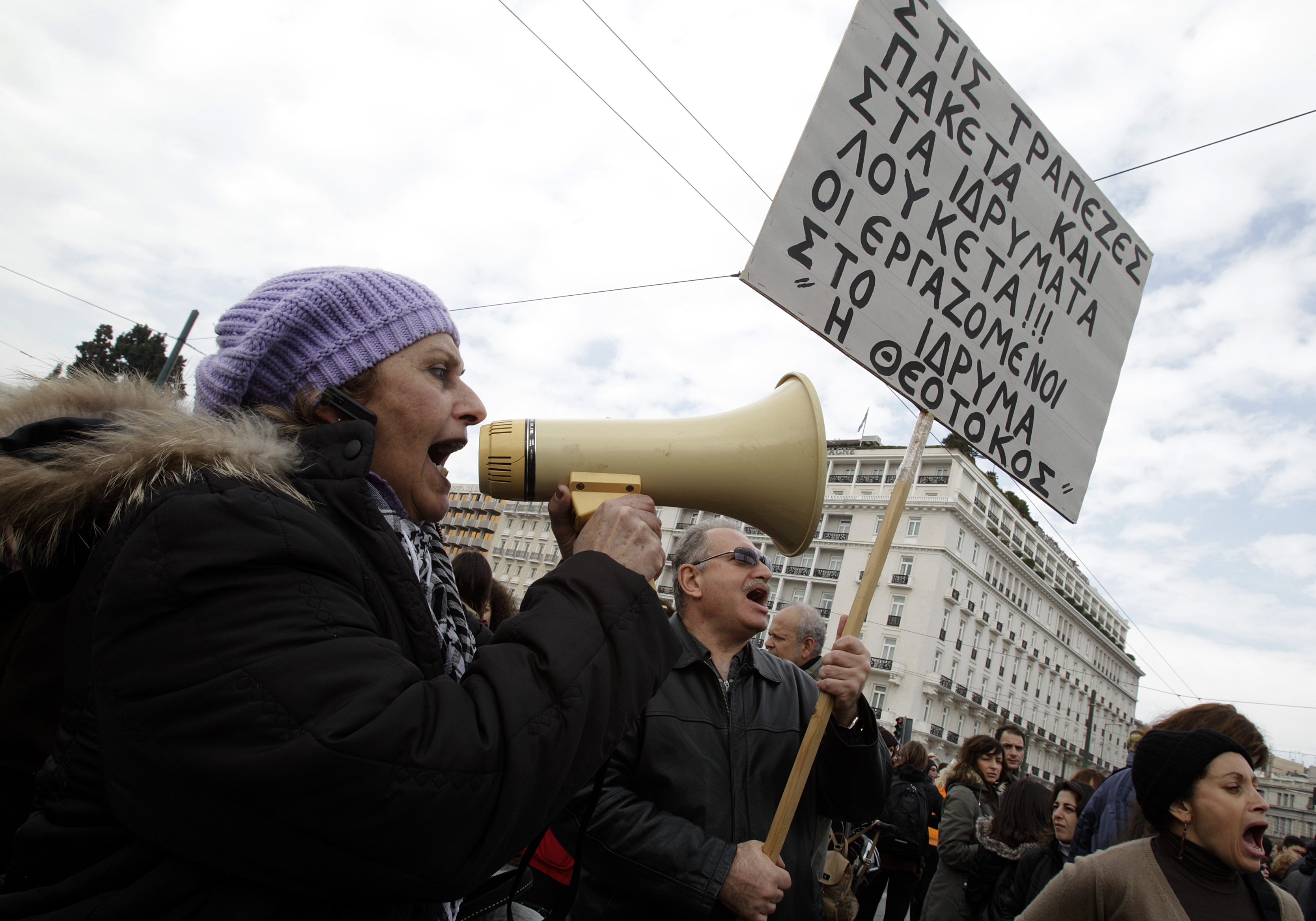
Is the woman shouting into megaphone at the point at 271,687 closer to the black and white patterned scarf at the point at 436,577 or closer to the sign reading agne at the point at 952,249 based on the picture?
the black and white patterned scarf at the point at 436,577

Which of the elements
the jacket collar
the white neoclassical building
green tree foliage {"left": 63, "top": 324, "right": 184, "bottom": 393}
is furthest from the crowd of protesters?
the white neoclassical building

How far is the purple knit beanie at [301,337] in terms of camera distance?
1343 millimetres

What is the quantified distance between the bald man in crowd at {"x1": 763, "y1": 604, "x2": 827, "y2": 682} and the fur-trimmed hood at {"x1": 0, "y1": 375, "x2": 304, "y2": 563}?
136 inches

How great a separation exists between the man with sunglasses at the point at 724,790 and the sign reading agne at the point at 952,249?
0.93m

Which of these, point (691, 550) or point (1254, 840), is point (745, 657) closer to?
point (691, 550)

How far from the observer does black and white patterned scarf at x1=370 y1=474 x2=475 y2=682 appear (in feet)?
4.35

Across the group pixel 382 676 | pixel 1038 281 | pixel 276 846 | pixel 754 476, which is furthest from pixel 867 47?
pixel 276 846

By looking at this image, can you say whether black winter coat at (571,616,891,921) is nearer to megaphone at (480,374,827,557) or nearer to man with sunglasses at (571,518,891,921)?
man with sunglasses at (571,518,891,921)

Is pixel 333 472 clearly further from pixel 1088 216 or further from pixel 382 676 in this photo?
pixel 1088 216

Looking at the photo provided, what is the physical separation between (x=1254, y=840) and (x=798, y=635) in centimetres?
236

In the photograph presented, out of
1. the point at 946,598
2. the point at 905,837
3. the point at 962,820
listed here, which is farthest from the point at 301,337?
the point at 946,598

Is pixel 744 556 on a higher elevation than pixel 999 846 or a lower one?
higher

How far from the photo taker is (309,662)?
90cm

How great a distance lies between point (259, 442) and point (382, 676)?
1.34 feet
